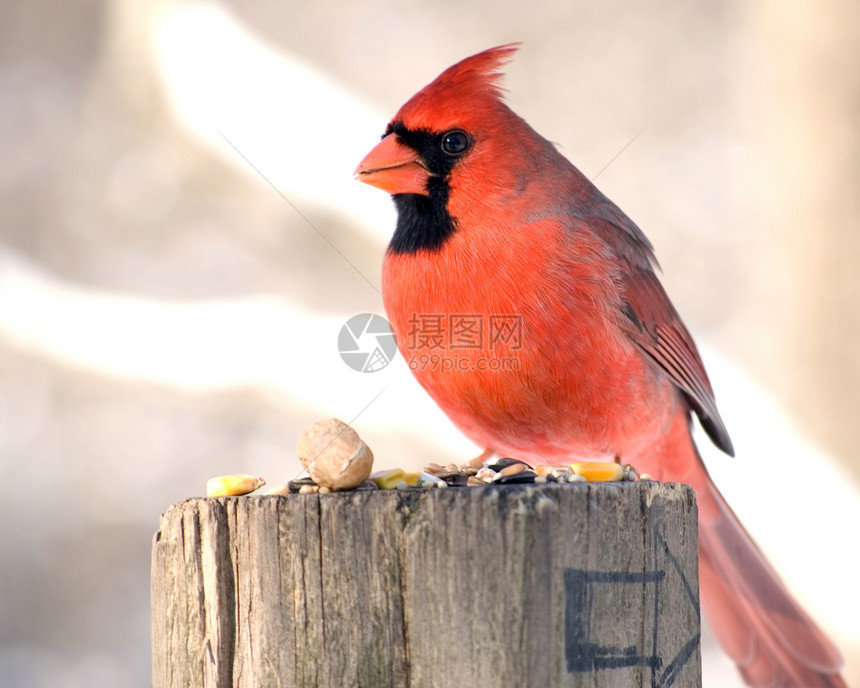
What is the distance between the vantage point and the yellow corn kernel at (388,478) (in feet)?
4.05

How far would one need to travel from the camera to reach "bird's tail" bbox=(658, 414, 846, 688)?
1876 millimetres

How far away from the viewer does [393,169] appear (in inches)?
63.7

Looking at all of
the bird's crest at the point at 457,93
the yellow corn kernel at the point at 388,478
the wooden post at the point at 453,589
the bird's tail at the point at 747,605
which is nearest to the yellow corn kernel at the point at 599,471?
the wooden post at the point at 453,589

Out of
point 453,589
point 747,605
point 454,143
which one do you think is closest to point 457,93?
point 454,143

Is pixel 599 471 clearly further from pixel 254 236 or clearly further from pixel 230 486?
pixel 254 236

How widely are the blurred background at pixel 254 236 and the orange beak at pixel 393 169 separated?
1.10 meters

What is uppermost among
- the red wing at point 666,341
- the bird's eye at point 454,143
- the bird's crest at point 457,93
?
the bird's crest at point 457,93

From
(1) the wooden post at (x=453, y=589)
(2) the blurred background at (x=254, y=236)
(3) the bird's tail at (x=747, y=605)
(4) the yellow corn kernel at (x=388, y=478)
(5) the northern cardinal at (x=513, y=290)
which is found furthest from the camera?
(2) the blurred background at (x=254, y=236)

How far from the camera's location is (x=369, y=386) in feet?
5.46

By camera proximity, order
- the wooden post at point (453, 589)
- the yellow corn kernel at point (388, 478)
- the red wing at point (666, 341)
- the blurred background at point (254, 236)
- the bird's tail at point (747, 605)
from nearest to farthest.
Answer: the wooden post at point (453, 589) → the yellow corn kernel at point (388, 478) → the red wing at point (666, 341) → the bird's tail at point (747, 605) → the blurred background at point (254, 236)

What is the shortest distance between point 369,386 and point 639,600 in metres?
0.68

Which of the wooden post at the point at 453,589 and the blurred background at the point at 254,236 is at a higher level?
the blurred background at the point at 254,236

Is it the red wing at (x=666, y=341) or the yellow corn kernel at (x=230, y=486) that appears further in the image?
the red wing at (x=666, y=341)

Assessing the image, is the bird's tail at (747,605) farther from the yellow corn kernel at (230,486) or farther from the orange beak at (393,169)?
the yellow corn kernel at (230,486)
